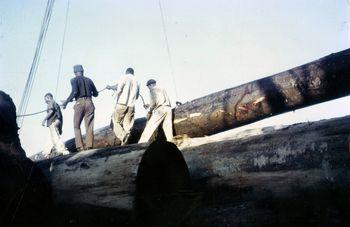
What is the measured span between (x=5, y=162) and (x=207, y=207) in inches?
81.1

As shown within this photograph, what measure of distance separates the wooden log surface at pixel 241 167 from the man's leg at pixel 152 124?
9.76 ft

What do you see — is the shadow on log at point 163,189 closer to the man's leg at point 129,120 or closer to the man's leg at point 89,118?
the man's leg at point 129,120

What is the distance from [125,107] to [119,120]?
11.7 inches

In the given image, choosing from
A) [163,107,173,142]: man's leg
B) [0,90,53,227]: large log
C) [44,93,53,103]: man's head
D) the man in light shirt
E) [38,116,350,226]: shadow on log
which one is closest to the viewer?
[38,116,350,226]: shadow on log

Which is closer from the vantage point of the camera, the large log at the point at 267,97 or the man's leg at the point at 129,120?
the large log at the point at 267,97

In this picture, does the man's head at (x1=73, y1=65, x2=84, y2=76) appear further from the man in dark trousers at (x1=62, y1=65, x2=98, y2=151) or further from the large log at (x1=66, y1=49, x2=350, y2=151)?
the large log at (x1=66, y1=49, x2=350, y2=151)

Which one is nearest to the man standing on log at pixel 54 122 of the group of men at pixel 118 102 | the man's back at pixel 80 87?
the group of men at pixel 118 102

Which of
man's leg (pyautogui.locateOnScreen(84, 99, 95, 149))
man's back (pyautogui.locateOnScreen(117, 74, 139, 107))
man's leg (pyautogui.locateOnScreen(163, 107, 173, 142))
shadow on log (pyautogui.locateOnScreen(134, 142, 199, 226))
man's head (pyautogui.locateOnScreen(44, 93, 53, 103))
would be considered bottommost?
shadow on log (pyautogui.locateOnScreen(134, 142, 199, 226))

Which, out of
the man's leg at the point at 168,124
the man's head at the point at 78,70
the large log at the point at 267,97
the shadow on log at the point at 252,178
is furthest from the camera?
the man's head at the point at 78,70

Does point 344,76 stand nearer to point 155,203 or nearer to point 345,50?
point 345,50

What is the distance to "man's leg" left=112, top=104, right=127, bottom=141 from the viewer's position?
7.94 m

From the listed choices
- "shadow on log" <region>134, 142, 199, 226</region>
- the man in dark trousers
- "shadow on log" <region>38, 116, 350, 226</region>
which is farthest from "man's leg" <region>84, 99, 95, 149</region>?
"shadow on log" <region>134, 142, 199, 226</region>

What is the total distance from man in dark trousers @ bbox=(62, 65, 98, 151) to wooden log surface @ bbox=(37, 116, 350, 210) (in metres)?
3.67

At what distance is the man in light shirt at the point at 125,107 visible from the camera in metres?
7.95
